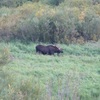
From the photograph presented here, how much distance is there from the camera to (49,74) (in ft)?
50.9

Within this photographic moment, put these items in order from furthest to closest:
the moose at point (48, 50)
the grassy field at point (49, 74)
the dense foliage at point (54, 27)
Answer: the dense foliage at point (54, 27) → the moose at point (48, 50) → the grassy field at point (49, 74)

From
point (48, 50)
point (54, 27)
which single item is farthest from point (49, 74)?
point (54, 27)

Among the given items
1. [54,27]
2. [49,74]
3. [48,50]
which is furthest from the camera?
[54,27]

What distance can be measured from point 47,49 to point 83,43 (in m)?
3.90

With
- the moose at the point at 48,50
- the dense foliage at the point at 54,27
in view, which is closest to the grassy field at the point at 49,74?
the moose at the point at 48,50

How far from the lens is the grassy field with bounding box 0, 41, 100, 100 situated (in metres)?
8.70

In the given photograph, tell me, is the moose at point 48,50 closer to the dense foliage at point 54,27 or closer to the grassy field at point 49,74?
the grassy field at point 49,74

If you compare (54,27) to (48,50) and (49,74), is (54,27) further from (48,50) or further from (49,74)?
(49,74)

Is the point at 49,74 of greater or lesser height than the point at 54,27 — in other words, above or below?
above

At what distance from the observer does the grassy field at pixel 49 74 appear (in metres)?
8.70

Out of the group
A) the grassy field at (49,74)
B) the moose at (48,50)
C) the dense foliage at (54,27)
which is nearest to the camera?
the grassy field at (49,74)

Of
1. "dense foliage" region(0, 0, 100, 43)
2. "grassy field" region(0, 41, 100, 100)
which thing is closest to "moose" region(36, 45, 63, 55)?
"grassy field" region(0, 41, 100, 100)

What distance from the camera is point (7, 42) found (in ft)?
79.3

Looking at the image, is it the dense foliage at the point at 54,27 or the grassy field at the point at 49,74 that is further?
the dense foliage at the point at 54,27
